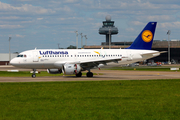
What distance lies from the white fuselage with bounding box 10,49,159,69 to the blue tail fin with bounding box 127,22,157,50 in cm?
129

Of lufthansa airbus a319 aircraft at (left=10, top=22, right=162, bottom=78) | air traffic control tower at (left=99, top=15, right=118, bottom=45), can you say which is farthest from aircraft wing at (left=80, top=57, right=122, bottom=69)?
air traffic control tower at (left=99, top=15, right=118, bottom=45)

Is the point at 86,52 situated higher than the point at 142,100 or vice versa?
the point at 86,52

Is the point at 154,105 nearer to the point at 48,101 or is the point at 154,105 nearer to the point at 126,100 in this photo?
the point at 126,100

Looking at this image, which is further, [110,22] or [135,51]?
[110,22]

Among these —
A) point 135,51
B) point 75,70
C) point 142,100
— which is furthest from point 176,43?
point 142,100

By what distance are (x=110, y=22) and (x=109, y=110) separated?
185m

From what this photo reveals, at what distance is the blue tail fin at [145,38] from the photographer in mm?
44656

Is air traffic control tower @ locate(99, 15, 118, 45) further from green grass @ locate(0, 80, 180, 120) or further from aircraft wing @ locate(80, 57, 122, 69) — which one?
green grass @ locate(0, 80, 180, 120)

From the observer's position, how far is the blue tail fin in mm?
44656

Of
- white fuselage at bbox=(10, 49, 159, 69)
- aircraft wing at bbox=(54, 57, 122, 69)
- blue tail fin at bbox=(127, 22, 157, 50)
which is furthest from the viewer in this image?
blue tail fin at bbox=(127, 22, 157, 50)

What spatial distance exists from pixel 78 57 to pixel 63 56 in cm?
233

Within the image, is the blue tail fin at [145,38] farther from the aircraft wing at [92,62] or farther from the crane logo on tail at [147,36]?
the aircraft wing at [92,62]

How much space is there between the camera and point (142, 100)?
16.5 metres

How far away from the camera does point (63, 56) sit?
40344 millimetres
